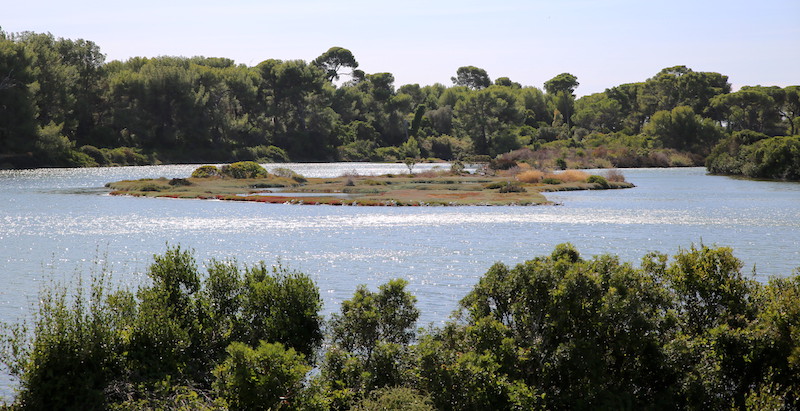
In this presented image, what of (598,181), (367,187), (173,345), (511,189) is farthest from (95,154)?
(173,345)

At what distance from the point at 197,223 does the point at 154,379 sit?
45.5m

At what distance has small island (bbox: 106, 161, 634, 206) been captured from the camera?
8006 centimetres

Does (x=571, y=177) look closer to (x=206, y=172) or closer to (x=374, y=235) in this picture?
(x=206, y=172)

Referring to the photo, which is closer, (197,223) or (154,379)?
(154,379)

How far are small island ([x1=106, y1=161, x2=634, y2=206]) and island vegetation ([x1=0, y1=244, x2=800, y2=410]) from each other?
58.9 meters

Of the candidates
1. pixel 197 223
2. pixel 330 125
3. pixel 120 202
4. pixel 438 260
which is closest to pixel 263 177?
pixel 120 202

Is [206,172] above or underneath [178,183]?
above

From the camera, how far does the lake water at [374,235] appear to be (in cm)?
3622

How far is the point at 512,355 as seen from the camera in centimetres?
1549

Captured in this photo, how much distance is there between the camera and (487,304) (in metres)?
17.1

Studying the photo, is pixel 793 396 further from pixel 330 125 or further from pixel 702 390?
pixel 330 125

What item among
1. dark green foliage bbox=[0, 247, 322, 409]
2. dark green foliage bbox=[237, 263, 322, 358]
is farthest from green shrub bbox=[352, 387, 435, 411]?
dark green foliage bbox=[237, 263, 322, 358]

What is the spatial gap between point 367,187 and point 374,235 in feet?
138

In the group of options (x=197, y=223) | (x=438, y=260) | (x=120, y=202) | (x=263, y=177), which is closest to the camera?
(x=438, y=260)
